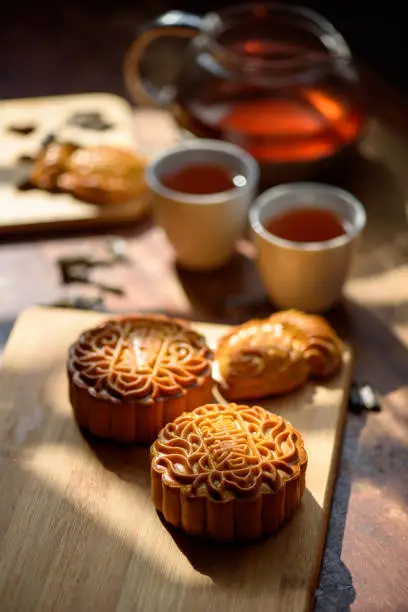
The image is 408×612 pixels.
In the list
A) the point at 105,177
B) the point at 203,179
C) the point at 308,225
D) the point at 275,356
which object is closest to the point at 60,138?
the point at 105,177

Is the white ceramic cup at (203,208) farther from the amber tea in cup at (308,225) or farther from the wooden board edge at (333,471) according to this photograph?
the wooden board edge at (333,471)

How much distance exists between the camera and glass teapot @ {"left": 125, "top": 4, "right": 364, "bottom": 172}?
175 cm

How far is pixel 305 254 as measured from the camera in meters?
1.50

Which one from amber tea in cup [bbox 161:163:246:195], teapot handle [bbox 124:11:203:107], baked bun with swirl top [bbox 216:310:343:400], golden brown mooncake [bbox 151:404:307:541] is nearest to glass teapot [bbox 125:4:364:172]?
teapot handle [bbox 124:11:203:107]

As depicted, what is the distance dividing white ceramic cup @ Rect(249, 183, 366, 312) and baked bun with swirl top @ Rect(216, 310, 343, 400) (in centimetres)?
11

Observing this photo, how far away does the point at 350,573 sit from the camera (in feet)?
3.84

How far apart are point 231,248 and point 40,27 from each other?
122 cm

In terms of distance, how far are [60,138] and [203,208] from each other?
21.1 inches

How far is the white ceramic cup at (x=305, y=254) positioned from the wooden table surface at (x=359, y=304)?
0.18 ft

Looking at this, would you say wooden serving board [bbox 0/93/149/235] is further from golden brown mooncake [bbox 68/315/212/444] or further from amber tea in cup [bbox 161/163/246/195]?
golden brown mooncake [bbox 68/315/212/444]

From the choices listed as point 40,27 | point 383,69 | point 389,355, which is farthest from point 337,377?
point 40,27

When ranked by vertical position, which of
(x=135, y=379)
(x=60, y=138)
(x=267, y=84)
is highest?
(x=267, y=84)

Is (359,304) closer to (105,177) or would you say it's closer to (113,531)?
(105,177)

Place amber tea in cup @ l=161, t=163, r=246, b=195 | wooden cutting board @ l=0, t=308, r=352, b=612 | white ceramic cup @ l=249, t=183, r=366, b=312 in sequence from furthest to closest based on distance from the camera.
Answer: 1. amber tea in cup @ l=161, t=163, r=246, b=195
2. white ceramic cup @ l=249, t=183, r=366, b=312
3. wooden cutting board @ l=0, t=308, r=352, b=612
